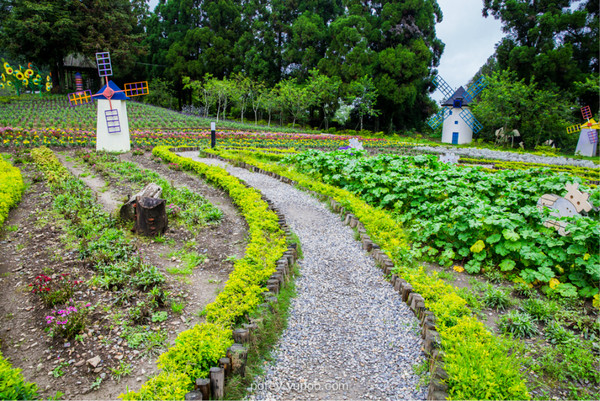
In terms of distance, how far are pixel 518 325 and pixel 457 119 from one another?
100 ft

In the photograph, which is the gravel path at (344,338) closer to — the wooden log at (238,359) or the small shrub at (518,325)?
the wooden log at (238,359)

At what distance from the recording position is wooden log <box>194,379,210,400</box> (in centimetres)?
255

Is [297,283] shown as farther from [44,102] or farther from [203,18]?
[203,18]

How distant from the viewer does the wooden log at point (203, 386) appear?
255 cm

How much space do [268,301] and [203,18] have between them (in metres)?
43.8

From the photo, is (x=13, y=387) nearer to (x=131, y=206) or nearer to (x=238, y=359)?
(x=238, y=359)

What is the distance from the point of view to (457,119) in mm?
30828

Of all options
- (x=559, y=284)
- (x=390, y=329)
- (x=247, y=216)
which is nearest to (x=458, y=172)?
(x=559, y=284)

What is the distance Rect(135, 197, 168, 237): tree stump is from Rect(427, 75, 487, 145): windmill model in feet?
93.3

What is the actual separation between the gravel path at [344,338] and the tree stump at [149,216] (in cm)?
232

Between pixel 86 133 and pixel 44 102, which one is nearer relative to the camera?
pixel 86 133

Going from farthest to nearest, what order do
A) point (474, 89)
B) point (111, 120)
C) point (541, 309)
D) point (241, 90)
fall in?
point (241, 90) < point (474, 89) < point (111, 120) < point (541, 309)

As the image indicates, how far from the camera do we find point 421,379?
2982 millimetres

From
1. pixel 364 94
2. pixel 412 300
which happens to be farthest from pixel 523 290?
pixel 364 94
